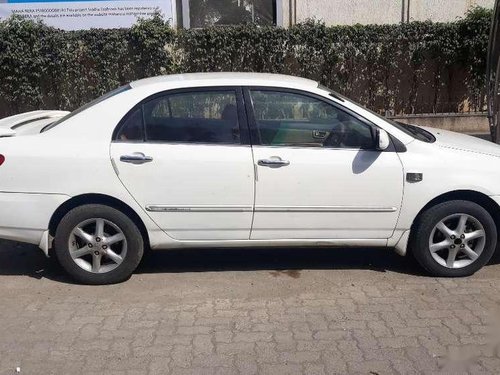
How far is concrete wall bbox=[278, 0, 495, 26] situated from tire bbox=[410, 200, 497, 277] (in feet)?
23.4

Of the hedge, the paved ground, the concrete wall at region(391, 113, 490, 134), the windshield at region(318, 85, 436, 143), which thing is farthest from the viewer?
the concrete wall at region(391, 113, 490, 134)

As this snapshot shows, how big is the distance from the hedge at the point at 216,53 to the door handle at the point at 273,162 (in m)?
6.16

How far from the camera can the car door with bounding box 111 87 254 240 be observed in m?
4.31

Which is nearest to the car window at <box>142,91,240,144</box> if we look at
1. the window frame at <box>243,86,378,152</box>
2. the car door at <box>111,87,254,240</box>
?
the car door at <box>111,87,254,240</box>

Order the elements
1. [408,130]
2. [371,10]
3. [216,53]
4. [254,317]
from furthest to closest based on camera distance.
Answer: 1. [371,10]
2. [216,53]
3. [408,130]
4. [254,317]

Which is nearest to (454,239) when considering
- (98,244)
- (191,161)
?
(191,161)

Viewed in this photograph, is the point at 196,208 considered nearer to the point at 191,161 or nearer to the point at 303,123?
the point at 191,161

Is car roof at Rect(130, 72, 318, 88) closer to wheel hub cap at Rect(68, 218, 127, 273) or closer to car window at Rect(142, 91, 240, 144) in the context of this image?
car window at Rect(142, 91, 240, 144)

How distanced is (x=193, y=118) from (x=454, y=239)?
2.21 metres

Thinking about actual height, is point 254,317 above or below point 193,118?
below

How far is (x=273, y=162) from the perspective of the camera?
4312 millimetres

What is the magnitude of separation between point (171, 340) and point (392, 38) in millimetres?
8061

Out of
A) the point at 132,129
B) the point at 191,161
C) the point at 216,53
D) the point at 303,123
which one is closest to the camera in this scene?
the point at 191,161

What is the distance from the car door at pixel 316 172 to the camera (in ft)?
14.2
